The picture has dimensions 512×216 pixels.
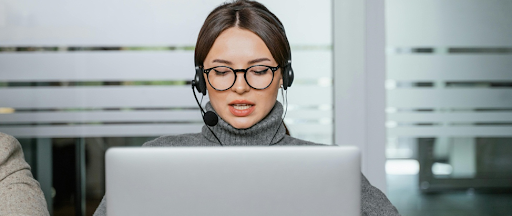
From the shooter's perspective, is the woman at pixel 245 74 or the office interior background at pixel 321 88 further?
the office interior background at pixel 321 88

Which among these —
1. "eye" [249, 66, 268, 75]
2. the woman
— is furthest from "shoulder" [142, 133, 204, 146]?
"eye" [249, 66, 268, 75]

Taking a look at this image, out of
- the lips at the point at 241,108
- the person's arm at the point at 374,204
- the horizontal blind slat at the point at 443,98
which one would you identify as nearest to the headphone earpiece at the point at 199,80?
the lips at the point at 241,108

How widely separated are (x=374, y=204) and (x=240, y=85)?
48 centimetres

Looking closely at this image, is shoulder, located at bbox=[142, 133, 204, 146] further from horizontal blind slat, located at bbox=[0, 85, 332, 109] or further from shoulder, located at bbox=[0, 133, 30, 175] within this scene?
horizontal blind slat, located at bbox=[0, 85, 332, 109]

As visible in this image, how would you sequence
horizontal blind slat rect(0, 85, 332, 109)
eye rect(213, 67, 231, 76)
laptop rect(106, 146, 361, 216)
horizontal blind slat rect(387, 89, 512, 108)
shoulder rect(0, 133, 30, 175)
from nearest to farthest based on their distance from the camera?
laptop rect(106, 146, 361, 216)
eye rect(213, 67, 231, 76)
shoulder rect(0, 133, 30, 175)
horizontal blind slat rect(0, 85, 332, 109)
horizontal blind slat rect(387, 89, 512, 108)

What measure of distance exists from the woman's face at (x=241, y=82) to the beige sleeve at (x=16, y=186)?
647 mm

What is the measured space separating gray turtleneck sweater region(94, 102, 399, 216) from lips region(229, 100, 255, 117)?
0.07 m

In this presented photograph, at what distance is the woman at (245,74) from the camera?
1202 millimetres

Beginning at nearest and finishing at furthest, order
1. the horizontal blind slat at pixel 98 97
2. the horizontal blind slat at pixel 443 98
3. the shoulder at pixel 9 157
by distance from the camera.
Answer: the shoulder at pixel 9 157 → the horizontal blind slat at pixel 98 97 → the horizontal blind slat at pixel 443 98

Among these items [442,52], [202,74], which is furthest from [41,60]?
[442,52]

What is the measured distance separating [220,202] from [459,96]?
81.0 inches

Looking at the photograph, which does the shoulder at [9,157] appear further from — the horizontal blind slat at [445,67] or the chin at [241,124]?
the horizontal blind slat at [445,67]

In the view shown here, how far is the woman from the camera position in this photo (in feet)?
3.94

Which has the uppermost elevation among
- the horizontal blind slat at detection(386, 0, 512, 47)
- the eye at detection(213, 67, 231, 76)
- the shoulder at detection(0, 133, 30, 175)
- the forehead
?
the horizontal blind slat at detection(386, 0, 512, 47)
